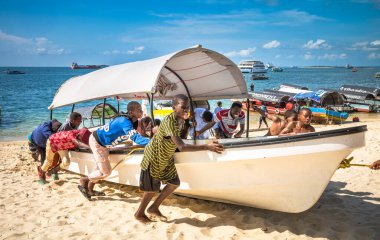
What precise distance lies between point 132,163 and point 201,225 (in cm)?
148

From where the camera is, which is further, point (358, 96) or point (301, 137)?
point (358, 96)

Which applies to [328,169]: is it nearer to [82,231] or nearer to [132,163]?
[132,163]

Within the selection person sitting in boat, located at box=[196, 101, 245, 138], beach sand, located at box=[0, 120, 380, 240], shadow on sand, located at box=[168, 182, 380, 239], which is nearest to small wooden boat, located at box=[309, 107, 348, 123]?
beach sand, located at box=[0, 120, 380, 240]

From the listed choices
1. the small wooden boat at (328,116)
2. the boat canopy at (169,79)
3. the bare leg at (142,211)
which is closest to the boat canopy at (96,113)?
the boat canopy at (169,79)

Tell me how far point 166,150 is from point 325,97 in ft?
64.6

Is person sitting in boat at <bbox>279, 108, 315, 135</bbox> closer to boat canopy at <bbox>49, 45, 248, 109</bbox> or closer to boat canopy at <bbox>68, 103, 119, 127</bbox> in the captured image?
boat canopy at <bbox>49, 45, 248, 109</bbox>

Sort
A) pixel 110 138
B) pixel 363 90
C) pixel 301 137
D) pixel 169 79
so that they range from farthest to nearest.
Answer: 1. pixel 363 90
2. pixel 169 79
3. pixel 110 138
4. pixel 301 137

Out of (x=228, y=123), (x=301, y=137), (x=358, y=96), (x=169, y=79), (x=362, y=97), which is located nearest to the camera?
(x=301, y=137)

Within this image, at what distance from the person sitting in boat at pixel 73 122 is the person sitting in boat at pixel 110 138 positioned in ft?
3.57

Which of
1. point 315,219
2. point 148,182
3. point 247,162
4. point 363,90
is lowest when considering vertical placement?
point 315,219

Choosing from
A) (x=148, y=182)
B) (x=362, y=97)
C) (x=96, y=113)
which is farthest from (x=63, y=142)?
(x=362, y=97)

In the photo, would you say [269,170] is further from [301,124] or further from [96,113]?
[96,113]

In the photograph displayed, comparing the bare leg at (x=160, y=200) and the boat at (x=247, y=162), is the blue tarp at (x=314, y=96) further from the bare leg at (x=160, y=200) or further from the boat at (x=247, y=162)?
the bare leg at (x=160, y=200)

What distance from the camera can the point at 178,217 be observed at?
4.62 m
